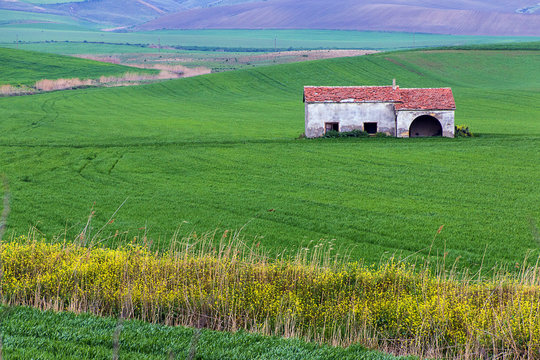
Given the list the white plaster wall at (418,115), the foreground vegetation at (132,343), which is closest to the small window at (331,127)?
the white plaster wall at (418,115)

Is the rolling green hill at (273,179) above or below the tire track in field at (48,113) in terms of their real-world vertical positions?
below

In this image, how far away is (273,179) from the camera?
99.4 ft

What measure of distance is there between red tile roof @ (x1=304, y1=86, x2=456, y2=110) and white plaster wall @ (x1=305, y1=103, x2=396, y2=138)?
419 mm

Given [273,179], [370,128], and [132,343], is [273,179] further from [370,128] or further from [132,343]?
[132,343]

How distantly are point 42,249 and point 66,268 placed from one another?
1413 mm

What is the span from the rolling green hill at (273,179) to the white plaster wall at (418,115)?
4.32 feet

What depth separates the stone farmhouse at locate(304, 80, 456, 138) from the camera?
41.8 metres

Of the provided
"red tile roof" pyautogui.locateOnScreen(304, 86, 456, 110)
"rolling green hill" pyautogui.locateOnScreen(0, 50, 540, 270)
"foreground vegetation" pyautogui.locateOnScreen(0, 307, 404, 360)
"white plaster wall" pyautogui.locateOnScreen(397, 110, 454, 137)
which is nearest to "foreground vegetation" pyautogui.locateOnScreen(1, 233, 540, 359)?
"foreground vegetation" pyautogui.locateOnScreen(0, 307, 404, 360)

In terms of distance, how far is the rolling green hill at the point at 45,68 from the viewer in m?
86.7

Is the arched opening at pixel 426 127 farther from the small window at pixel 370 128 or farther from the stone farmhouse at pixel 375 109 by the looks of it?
the small window at pixel 370 128

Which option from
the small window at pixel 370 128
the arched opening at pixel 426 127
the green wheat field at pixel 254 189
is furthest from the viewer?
the arched opening at pixel 426 127

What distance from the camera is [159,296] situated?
1184 cm

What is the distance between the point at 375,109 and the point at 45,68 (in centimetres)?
6768

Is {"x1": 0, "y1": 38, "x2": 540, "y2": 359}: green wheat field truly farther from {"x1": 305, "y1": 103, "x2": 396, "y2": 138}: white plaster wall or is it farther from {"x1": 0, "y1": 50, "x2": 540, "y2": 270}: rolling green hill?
{"x1": 305, "y1": 103, "x2": 396, "y2": 138}: white plaster wall
